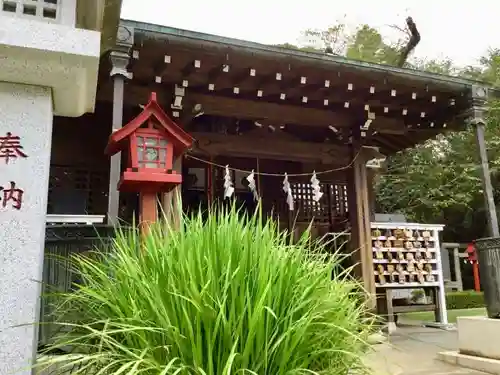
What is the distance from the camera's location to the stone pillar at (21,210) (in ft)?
7.86

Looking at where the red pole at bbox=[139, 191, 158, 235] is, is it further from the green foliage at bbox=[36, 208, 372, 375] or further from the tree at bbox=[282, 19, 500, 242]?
the tree at bbox=[282, 19, 500, 242]

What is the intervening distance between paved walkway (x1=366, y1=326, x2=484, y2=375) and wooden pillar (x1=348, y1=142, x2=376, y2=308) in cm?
124

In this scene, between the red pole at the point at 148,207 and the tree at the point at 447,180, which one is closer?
the red pole at the point at 148,207

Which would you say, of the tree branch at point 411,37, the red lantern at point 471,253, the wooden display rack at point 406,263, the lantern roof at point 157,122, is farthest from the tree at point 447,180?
the lantern roof at point 157,122

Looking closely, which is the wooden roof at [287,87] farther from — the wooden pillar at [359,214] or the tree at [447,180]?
the tree at [447,180]

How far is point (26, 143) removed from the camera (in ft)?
8.51

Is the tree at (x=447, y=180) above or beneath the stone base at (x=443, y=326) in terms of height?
above

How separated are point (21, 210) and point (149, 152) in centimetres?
157

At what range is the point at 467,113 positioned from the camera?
7645 millimetres

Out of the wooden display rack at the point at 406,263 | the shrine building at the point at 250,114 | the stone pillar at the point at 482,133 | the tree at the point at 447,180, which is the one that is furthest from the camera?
the tree at the point at 447,180

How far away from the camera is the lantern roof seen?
3.93m

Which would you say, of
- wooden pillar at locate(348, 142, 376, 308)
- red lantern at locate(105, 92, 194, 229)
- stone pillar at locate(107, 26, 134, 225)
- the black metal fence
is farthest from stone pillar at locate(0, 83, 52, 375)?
wooden pillar at locate(348, 142, 376, 308)

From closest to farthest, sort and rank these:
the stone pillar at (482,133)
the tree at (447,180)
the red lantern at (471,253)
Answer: the stone pillar at (482,133) < the red lantern at (471,253) < the tree at (447,180)

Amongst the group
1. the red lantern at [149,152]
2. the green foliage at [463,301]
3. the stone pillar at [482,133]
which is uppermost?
the stone pillar at [482,133]
